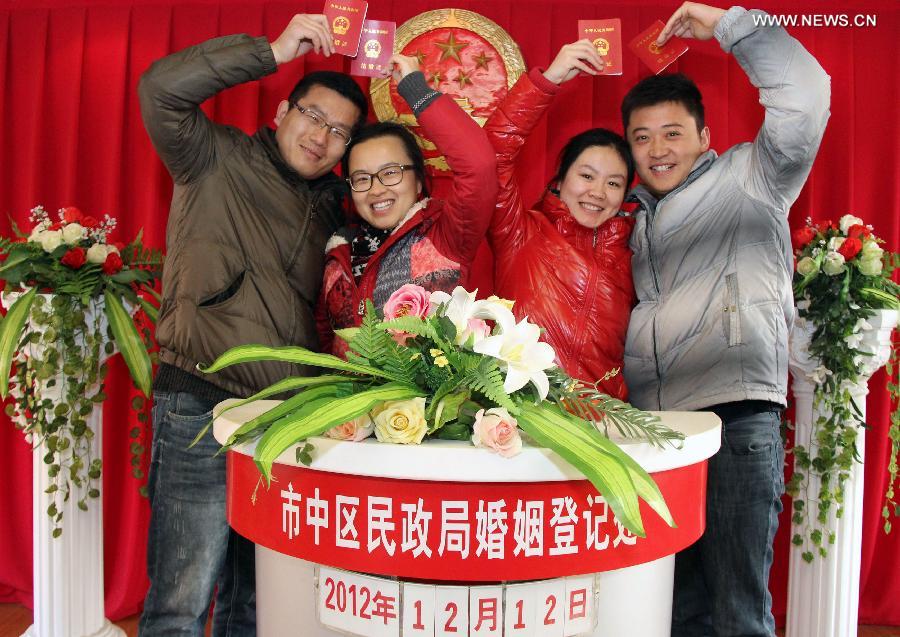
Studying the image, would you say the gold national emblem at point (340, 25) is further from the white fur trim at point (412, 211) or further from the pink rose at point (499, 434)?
the pink rose at point (499, 434)

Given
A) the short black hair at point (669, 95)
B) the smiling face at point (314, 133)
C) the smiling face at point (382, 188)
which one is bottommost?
the smiling face at point (382, 188)

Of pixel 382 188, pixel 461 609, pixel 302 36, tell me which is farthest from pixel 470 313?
pixel 302 36

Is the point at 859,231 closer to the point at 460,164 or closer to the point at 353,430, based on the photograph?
the point at 460,164

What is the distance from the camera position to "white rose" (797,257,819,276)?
7.55 feet

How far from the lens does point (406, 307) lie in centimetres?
133

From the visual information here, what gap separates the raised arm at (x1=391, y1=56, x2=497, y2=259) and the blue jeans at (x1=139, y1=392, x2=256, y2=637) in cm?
90

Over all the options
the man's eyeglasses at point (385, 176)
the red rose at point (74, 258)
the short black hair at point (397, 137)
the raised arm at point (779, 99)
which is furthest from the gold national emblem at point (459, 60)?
the red rose at point (74, 258)

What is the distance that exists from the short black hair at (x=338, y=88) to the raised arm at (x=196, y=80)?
0.12 m

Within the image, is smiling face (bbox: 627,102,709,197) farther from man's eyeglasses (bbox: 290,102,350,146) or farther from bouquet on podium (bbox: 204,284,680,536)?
bouquet on podium (bbox: 204,284,680,536)

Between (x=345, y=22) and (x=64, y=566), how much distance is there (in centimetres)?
202

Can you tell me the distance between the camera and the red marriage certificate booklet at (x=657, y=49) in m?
2.44

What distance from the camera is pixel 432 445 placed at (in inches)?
46.9

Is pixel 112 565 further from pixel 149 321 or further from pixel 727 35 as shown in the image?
pixel 727 35

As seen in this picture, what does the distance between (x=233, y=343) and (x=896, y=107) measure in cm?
257
